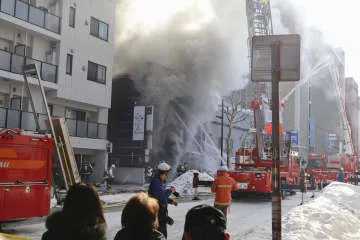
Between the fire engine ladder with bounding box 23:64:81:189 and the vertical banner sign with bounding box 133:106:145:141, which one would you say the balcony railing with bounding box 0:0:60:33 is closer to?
the vertical banner sign with bounding box 133:106:145:141

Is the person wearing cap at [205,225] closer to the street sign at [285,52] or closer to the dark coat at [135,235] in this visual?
the dark coat at [135,235]

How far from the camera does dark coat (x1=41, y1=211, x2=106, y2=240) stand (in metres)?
2.75

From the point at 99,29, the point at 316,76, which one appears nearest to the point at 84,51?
the point at 99,29

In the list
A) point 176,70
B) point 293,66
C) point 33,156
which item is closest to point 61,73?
point 176,70

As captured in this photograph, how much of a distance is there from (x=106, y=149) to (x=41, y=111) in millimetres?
5024

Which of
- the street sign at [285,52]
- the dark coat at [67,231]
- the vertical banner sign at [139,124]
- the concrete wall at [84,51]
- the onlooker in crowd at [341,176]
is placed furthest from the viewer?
the onlooker in crowd at [341,176]

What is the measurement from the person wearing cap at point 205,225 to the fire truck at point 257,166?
14.1 metres

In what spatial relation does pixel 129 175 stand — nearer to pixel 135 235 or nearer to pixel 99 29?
pixel 99 29

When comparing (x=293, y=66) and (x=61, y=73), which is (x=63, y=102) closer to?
(x=61, y=73)

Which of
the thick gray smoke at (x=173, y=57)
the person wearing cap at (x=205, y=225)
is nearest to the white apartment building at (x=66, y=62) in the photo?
the thick gray smoke at (x=173, y=57)

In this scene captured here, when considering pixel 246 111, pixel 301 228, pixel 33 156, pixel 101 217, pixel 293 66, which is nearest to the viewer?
pixel 101 217

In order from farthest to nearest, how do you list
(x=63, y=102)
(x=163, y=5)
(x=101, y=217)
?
1. (x=163, y=5)
2. (x=63, y=102)
3. (x=101, y=217)

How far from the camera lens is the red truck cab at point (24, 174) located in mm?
9195

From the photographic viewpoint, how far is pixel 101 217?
2846mm
